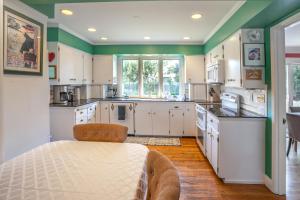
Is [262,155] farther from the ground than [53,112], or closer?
closer

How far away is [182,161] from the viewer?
3805 mm

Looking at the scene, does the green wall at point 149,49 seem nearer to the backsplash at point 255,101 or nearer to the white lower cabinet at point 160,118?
the white lower cabinet at point 160,118

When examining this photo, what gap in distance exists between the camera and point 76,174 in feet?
3.98

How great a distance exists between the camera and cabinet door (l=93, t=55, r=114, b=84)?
19.2ft

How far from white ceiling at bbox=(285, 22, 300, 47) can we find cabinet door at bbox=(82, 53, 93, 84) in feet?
14.0

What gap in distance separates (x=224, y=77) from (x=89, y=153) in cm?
278

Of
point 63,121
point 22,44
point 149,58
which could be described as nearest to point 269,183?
point 22,44

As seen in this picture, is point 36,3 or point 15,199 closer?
point 15,199

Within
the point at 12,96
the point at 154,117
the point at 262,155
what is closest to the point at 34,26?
the point at 12,96

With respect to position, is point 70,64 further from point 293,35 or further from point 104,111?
point 293,35

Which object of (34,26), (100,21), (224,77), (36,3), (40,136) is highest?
(100,21)

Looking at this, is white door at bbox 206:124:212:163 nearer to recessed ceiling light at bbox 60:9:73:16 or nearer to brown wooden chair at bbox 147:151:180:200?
brown wooden chair at bbox 147:151:180:200

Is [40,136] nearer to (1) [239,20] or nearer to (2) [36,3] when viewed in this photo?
(2) [36,3]

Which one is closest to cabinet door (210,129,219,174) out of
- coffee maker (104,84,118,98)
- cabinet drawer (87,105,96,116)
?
cabinet drawer (87,105,96,116)
